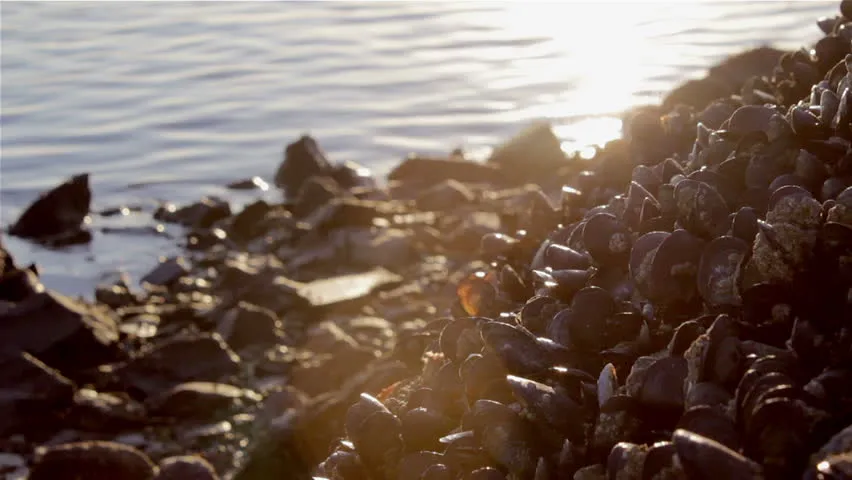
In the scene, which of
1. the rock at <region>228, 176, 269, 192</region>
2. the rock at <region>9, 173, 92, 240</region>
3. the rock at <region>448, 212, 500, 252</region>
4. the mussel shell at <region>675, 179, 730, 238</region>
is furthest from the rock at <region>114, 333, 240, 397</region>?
the rock at <region>228, 176, 269, 192</region>

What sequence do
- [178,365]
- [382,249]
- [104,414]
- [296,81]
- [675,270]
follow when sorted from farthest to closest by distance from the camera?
1. [296,81]
2. [382,249]
3. [178,365]
4. [104,414]
5. [675,270]

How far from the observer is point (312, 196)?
35.5 ft

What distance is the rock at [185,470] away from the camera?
17.7ft

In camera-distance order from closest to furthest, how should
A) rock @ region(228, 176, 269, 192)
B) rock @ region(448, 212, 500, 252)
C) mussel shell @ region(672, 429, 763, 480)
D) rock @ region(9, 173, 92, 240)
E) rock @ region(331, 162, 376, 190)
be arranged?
1. mussel shell @ region(672, 429, 763, 480)
2. rock @ region(448, 212, 500, 252)
3. rock @ region(9, 173, 92, 240)
4. rock @ region(331, 162, 376, 190)
5. rock @ region(228, 176, 269, 192)

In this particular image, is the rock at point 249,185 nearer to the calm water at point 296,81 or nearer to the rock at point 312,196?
the calm water at point 296,81

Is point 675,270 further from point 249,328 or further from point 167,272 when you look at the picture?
point 167,272

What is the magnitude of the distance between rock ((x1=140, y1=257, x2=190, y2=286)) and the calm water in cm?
31

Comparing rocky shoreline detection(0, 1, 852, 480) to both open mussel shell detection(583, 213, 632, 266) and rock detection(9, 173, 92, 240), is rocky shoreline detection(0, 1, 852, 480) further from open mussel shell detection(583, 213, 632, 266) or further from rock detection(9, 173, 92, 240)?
rock detection(9, 173, 92, 240)

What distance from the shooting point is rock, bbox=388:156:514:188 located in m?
11.4

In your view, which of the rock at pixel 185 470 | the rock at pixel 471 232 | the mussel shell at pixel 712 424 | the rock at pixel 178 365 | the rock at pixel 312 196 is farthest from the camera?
the rock at pixel 312 196

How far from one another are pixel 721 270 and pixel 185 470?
148 inches

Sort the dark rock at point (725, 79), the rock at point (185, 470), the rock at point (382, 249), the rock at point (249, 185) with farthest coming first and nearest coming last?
the rock at point (249, 185) → the rock at point (382, 249) → the dark rock at point (725, 79) → the rock at point (185, 470)

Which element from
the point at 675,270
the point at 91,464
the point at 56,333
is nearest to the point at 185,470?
the point at 91,464

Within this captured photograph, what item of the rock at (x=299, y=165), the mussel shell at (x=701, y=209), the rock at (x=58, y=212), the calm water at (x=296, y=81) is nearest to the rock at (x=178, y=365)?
the calm water at (x=296, y=81)
